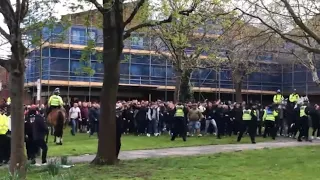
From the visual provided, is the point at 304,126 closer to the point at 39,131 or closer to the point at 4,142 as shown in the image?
the point at 39,131

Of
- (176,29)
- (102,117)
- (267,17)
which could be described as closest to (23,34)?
(102,117)

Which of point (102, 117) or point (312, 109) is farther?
point (312, 109)

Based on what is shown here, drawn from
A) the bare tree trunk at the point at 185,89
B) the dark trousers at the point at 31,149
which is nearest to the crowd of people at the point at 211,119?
the bare tree trunk at the point at 185,89

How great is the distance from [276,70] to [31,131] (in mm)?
44563

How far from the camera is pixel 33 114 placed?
17031 millimetres

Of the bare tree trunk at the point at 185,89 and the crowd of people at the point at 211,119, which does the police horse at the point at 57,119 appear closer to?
the crowd of people at the point at 211,119

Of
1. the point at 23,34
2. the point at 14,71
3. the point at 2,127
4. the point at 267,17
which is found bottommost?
the point at 2,127

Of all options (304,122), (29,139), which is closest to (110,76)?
(29,139)

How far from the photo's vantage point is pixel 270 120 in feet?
85.7

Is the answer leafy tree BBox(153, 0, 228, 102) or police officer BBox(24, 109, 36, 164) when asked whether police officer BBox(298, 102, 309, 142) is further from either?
police officer BBox(24, 109, 36, 164)

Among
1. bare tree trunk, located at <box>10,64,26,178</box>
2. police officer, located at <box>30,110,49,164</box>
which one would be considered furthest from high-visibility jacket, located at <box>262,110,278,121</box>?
bare tree trunk, located at <box>10,64,26,178</box>

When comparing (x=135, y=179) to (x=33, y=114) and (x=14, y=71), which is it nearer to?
(x=14, y=71)

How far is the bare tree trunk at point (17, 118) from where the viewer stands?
12.0m

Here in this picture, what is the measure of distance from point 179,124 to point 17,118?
44.0 ft
